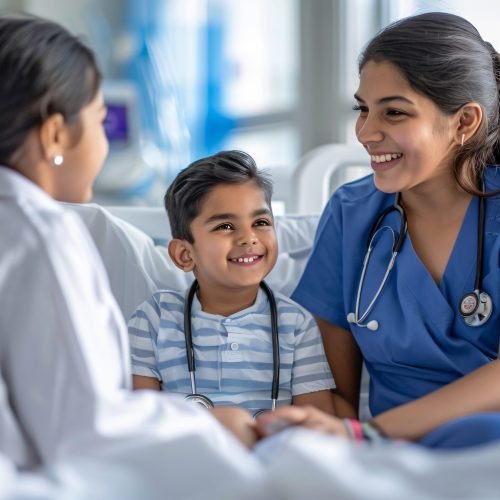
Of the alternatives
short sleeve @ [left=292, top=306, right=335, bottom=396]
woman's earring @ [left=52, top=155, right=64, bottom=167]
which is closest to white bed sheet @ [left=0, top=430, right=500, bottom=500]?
woman's earring @ [left=52, top=155, right=64, bottom=167]

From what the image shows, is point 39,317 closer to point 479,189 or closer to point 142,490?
point 142,490

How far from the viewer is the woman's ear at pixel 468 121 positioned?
1884 mm

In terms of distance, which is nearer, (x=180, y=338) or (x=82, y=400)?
(x=82, y=400)

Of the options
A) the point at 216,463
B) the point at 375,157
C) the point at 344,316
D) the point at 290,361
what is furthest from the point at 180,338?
the point at 216,463

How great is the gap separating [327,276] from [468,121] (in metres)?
0.44

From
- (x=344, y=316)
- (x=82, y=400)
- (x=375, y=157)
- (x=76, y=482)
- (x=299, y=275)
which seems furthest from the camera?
(x=299, y=275)

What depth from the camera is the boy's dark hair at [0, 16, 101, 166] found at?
53.0 inches

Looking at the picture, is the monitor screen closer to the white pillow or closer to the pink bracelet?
the white pillow

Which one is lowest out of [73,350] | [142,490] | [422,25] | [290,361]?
[290,361]

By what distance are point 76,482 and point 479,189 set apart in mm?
1133

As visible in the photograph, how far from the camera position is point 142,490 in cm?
113

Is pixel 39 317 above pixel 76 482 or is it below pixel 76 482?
above

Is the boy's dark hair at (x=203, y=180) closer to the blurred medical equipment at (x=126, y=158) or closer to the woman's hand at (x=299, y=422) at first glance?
the woman's hand at (x=299, y=422)

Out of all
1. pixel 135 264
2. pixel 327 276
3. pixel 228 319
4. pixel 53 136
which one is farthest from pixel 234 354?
pixel 53 136
